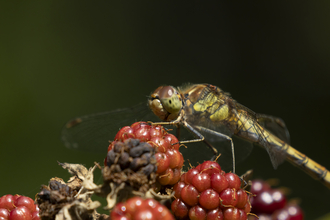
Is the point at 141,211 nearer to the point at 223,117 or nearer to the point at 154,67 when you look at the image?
the point at 223,117

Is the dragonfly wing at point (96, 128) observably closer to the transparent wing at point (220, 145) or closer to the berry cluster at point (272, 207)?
the transparent wing at point (220, 145)

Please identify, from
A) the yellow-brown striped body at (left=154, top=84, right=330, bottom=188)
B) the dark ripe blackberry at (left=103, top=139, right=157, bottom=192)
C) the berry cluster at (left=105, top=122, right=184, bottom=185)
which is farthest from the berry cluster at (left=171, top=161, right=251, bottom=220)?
the yellow-brown striped body at (left=154, top=84, right=330, bottom=188)

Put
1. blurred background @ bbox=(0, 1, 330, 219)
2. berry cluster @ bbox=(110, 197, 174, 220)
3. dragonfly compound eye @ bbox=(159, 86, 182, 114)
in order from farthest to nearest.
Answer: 1. blurred background @ bbox=(0, 1, 330, 219)
2. dragonfly compound eye @ bbox=(159, 86, 182, 114)
3. berry cluster @ bbox=(110, 197, 174, 220)

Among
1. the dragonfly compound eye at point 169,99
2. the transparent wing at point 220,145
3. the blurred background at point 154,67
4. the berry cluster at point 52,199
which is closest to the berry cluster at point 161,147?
the berry cluster at point 52,199

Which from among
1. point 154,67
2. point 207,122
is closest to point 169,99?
point 207,122

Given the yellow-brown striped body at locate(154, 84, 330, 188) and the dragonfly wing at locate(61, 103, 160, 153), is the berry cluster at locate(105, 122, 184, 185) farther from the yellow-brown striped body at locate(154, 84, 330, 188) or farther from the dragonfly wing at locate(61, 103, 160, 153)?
the dragonfly wing at locate(61, 103, 160, 153)

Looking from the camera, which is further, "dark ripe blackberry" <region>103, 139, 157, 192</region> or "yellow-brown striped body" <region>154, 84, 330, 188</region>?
"yellow-brown striped body" <region>154, 84, 330, 188</region>

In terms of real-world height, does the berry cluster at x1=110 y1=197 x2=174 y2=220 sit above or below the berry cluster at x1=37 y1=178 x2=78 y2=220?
above
